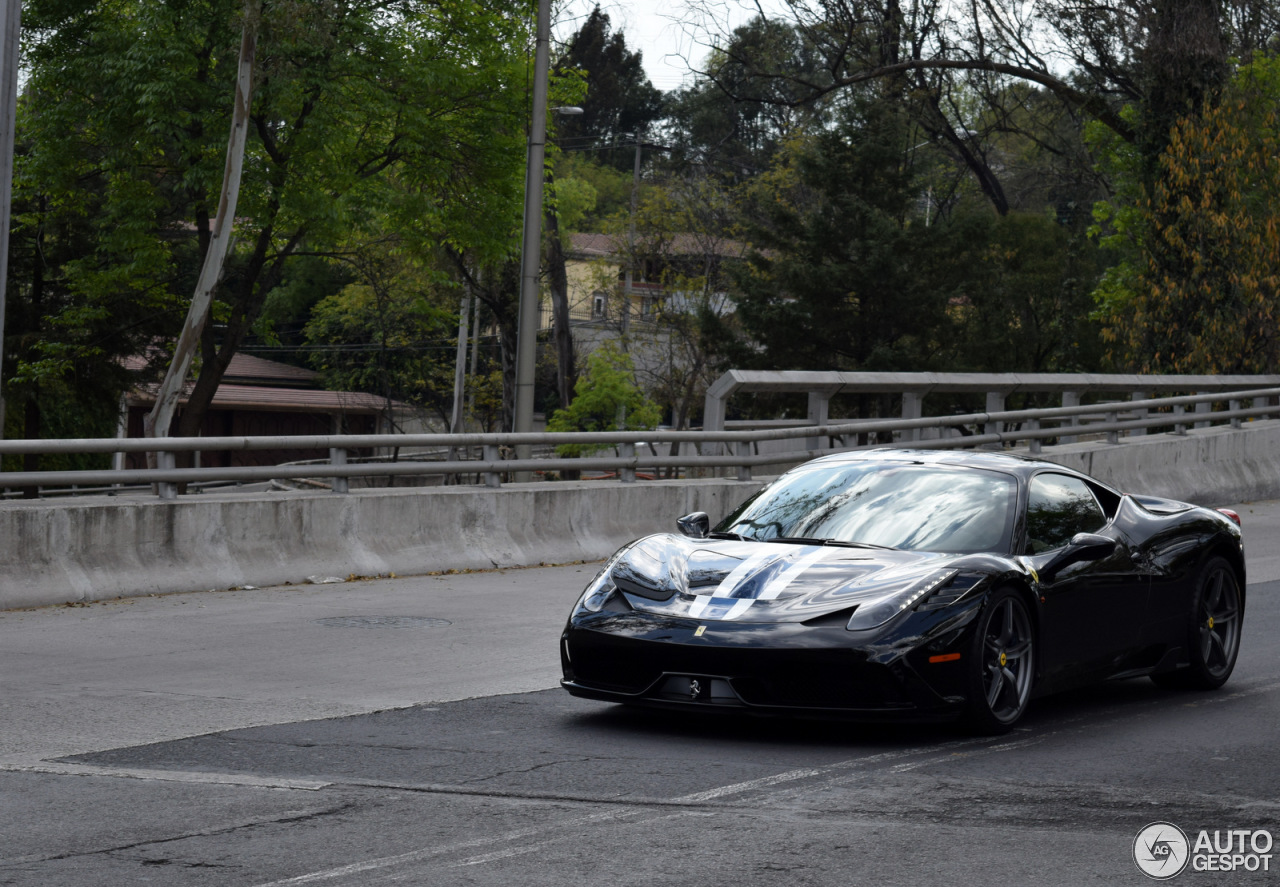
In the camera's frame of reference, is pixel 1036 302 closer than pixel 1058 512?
No

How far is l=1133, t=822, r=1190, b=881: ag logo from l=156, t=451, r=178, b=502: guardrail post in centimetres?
858

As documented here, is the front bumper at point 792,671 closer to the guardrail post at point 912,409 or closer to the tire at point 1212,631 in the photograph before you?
the tire at point 1212,631

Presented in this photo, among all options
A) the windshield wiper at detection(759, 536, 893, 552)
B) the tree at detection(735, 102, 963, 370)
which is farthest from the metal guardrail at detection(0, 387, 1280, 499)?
the tree at detection(735, 102, 963, 370)

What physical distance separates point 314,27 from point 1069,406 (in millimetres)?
12786

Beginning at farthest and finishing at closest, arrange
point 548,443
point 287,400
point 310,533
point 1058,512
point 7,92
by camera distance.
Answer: point 287,400, point 548,443, point 310,533, point 7,92, point 1058,512

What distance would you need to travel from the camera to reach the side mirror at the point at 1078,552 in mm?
7719

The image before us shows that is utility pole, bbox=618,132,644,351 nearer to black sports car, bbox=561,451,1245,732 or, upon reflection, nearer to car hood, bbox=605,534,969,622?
black sports car, bbox=561,451,1245,732

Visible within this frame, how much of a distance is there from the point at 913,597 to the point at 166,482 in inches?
284

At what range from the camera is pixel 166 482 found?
40.4 feet

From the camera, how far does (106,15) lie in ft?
94.0

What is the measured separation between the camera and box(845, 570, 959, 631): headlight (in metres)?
6.88

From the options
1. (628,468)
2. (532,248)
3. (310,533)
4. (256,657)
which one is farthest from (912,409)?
(256,657)

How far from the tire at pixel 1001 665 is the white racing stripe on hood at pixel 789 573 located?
2.66 feet

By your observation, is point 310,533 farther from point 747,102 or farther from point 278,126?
point 747,102
